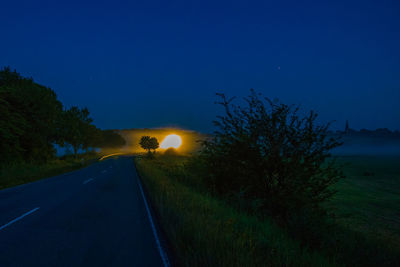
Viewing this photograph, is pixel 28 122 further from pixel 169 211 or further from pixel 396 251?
pixel 396 251

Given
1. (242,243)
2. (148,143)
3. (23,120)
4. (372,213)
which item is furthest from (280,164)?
(148,143)

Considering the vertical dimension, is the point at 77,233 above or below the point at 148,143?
below

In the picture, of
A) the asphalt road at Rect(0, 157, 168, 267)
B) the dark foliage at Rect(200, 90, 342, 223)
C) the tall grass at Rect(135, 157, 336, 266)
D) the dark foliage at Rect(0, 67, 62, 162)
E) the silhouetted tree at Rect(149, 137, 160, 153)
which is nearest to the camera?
the tall grass at Rect(135, 157, 336, 266)

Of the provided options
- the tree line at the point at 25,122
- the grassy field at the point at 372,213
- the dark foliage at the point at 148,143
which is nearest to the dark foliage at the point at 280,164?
the grassy field at the point at 372,213

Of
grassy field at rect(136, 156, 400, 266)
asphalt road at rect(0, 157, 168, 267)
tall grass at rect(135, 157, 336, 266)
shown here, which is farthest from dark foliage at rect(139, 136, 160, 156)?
tall grass at rect(135, 157, 336, 266)

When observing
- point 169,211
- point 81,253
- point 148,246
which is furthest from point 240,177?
point 81,253

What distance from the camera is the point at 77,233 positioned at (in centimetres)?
529

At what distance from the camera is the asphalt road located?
157 inches

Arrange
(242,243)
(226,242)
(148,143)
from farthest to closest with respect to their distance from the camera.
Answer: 1. (148,143)
2. (226,242)
3. (242,243)

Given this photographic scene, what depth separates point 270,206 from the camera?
275 inches

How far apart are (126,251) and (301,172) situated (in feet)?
17.0

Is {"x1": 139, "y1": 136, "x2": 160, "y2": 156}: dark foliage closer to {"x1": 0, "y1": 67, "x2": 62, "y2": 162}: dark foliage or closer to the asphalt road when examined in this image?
{"x1": 0, "y1": 67, "x2": 62, "y2": 162}: dark foliage

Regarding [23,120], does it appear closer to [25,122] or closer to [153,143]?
[25,122]

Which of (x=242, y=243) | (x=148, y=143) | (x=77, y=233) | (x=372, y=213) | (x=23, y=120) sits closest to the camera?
(x=242, y=243)
